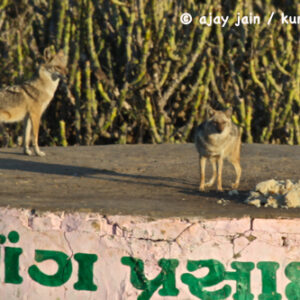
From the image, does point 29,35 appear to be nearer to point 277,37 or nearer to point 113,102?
point 113,102

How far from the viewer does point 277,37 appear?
8.97 meters

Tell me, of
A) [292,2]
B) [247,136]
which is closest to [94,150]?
[247,136]

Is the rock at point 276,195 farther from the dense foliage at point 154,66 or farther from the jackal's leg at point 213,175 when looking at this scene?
the dense foliage at point 154,66

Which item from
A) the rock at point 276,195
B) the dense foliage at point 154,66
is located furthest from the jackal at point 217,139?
the dense foliage at point 154,66

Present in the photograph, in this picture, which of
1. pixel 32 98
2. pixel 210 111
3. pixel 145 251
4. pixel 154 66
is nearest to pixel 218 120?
pixel 210 111

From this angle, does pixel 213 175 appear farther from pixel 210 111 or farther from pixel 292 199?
pixel 292 199

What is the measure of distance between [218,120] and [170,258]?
51.9 inches

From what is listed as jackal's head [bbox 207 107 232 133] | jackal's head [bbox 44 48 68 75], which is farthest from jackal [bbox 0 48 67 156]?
jackal's head [bbox 207 107 232 133]

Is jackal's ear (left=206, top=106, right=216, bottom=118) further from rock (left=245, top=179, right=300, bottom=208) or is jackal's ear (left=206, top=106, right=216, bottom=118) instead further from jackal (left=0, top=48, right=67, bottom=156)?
jackal (left=0, top=48, right=67, bottom=156)

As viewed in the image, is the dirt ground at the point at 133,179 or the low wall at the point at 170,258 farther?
the dirt ground at the point at 133,179

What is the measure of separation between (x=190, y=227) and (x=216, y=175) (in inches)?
66.2

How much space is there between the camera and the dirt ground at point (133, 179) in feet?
13.2

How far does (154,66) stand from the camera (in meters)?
8.69

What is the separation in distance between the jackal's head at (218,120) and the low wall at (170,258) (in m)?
1.12
